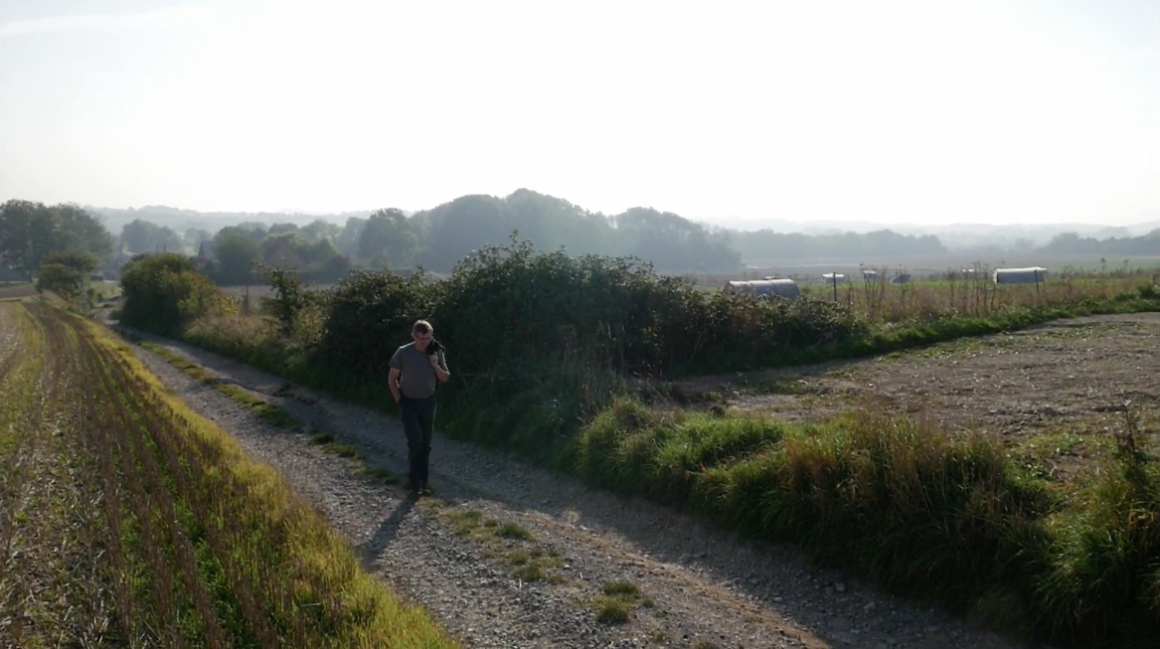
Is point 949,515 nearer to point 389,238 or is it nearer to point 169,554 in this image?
point 169,554

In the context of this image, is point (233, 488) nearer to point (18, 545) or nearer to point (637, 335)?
point (18, 545)

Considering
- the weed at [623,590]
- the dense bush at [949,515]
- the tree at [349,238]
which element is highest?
the tree at [349,238]

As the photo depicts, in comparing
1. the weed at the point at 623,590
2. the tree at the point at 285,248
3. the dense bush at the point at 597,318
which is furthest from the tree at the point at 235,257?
the weed at the point at 623,590

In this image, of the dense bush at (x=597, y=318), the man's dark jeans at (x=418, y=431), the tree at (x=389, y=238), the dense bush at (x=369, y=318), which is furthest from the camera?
the tree at (x=389, y=238)

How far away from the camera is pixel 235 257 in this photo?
71.7 metres

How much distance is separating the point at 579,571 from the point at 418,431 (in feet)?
11.8

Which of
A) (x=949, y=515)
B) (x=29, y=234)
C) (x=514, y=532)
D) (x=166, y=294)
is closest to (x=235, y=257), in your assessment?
(x=166, y=294)

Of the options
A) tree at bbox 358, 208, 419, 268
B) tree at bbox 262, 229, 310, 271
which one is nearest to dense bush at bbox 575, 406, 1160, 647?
tree at bbox 358, 208, 419, 268

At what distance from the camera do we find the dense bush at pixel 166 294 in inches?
1666

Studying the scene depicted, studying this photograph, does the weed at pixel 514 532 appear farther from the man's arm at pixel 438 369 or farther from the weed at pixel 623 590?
the man's arm at pixel 438 369

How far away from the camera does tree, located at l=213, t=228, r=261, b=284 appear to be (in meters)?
69.8

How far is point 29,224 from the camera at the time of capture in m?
108

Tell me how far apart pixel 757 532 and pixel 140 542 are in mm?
5333

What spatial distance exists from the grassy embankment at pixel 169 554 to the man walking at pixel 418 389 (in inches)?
59.9
